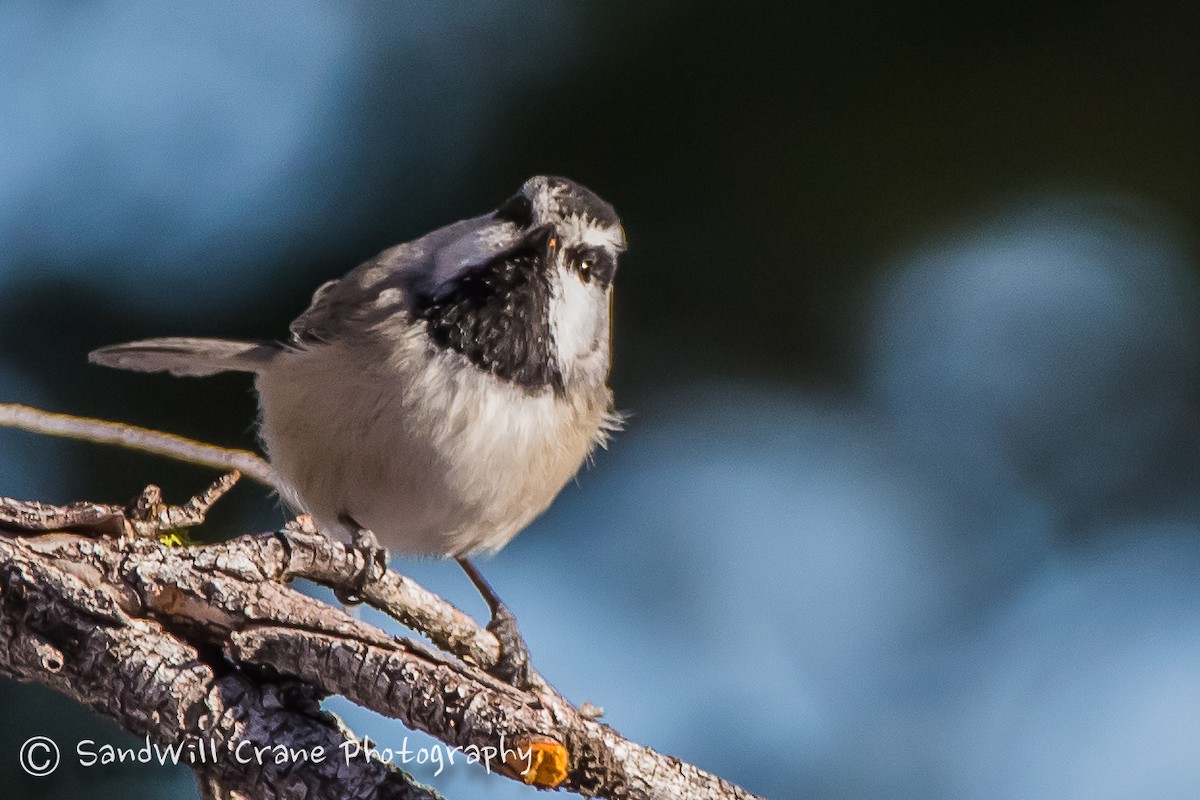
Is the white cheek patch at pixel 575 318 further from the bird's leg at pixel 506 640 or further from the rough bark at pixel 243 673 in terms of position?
the rough bark at pixel 243 673

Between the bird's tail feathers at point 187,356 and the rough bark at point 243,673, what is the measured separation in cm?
50

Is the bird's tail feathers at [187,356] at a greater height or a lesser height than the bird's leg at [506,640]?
greater

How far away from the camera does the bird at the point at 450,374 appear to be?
1.40 meters

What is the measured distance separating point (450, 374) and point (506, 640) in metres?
0.33

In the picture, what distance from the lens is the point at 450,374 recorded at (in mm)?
1415

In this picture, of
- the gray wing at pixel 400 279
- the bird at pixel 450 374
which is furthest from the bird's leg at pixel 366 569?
the gray wing at pixel 400 279

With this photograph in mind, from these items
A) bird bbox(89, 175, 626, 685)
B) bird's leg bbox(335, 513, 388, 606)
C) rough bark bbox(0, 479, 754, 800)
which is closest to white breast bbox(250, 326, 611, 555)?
bird bbox(89, 175, 626, 685)

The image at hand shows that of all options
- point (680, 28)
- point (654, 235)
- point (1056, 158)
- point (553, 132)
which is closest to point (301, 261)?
point (553, 132)

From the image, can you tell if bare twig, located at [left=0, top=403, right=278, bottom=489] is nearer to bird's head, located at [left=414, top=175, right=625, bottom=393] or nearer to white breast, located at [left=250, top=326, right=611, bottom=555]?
white breast, located at [left=250, top=326, right=611, bottom=555]

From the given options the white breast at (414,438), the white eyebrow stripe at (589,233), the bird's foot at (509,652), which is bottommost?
the bird's foot at (509,652)

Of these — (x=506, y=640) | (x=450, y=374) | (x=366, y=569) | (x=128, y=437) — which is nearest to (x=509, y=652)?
(x=506, y=640)

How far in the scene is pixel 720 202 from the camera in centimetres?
177

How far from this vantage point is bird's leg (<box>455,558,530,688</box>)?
120 centimetres

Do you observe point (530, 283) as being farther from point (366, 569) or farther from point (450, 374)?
point (366, 569)
